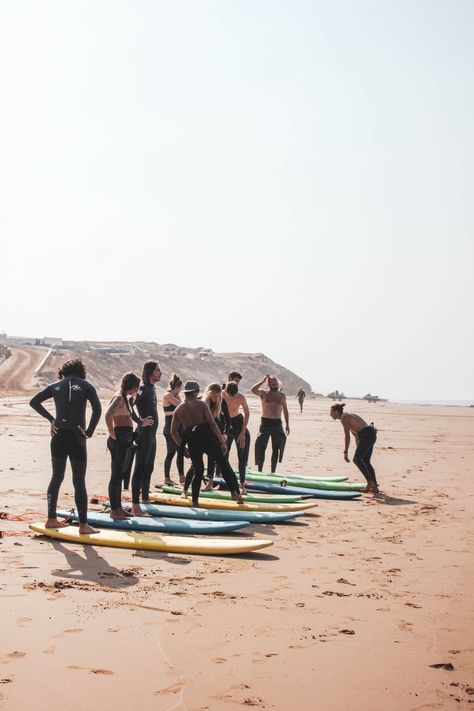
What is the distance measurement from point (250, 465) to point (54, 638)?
11.6 meters

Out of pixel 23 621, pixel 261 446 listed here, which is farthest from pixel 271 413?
pixel 23 621

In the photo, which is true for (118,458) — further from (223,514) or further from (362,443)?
(362,443)

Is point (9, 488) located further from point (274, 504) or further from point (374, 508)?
point (374, 508)

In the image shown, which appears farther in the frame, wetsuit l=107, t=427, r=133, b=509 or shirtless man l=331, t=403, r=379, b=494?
shirtless man l=331, t=403, r=379, b=494

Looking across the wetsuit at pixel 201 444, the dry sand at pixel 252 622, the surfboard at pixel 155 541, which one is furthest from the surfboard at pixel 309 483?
the surfboard at pixel 155 541

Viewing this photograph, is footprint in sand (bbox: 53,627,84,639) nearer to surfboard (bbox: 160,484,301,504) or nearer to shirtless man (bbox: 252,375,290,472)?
surfboard (bbox: 160,484,301,504)

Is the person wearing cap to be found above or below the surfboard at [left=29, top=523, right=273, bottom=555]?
above

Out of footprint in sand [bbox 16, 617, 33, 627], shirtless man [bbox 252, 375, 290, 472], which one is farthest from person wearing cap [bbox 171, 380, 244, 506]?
footprint in sand [bbox 16, 617, 33, 627]

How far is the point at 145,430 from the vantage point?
9.41 m

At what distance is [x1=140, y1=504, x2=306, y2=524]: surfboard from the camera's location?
9289 millimetres

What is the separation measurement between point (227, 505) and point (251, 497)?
3.39ft

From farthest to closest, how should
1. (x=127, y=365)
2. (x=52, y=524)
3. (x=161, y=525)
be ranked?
1. (x=127, y=365)
2. (x=161, y=525)
3. (x=52, y=524)

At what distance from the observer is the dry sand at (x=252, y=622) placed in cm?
397

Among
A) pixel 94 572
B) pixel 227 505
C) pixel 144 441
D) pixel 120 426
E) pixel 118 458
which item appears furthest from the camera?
pixel 227 505
